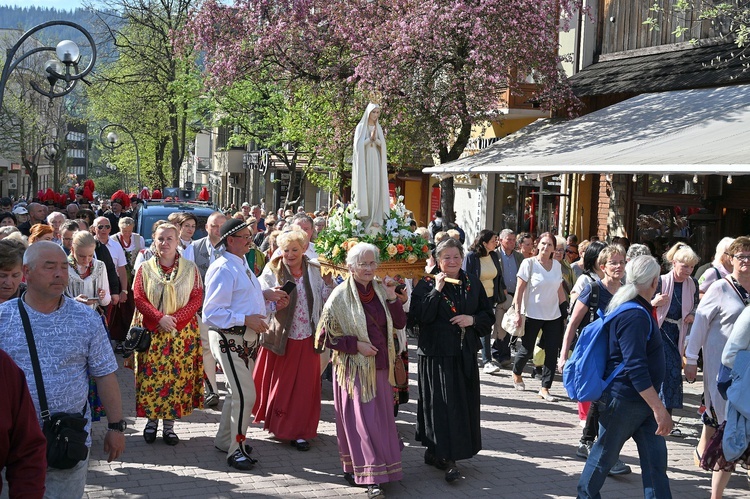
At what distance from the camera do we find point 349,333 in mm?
6180

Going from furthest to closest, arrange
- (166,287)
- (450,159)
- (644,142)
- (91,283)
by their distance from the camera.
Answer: (450,159), (644,142), (91,283), (166,287)

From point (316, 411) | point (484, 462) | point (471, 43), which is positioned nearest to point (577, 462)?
point (484, 462)

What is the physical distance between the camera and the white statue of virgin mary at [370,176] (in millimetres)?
8703

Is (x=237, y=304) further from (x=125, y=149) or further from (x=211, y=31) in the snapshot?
(x=125, y=149)

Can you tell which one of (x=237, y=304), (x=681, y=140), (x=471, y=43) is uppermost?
(x=471, y=43)

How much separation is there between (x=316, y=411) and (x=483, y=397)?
271 centimetres

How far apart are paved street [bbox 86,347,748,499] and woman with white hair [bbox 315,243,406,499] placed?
0.87 feet

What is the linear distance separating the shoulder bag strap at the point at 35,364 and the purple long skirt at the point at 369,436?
2.56m

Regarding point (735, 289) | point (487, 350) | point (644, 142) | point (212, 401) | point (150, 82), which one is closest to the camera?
point (735, 289)

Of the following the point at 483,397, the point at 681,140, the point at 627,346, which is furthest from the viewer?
the point at 681,140

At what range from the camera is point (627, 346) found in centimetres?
519

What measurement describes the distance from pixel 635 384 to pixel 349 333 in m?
2.03

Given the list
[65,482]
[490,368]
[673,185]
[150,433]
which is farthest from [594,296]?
[673,185]

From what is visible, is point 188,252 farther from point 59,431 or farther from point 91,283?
point 59,431
